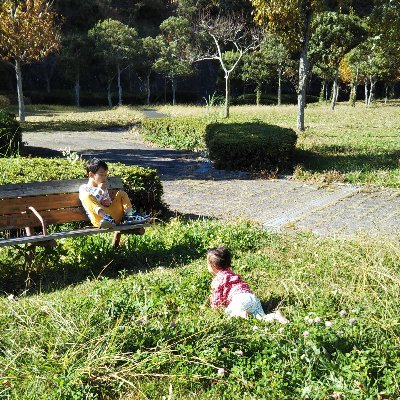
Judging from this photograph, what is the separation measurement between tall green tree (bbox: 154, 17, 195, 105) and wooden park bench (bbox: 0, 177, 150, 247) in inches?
1282

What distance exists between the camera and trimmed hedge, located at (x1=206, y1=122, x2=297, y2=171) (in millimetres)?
10914

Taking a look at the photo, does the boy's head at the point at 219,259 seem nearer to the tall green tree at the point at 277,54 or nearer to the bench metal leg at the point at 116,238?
the bench metal leg at the point at 116,238

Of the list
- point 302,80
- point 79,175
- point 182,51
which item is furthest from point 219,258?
point 182,51

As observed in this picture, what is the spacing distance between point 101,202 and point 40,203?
64 centimetres

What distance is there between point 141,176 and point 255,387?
176 inches

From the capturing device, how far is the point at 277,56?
3769 centimetres

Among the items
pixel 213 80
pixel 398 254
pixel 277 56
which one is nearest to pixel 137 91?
pixel 213 80

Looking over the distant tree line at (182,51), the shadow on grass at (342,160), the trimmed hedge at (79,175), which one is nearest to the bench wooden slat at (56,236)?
the trimmed hedge at (79,175)

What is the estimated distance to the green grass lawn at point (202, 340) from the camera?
8.86 ft

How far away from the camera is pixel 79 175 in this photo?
6.67 m

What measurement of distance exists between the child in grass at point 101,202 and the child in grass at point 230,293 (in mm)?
1505

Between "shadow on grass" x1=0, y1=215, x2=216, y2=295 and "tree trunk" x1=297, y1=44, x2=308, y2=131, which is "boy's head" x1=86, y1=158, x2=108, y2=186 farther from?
"tree trunk" x1=297, y1=44, x2=308, y2=131

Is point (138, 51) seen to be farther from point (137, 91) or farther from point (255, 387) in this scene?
point (255, 387)

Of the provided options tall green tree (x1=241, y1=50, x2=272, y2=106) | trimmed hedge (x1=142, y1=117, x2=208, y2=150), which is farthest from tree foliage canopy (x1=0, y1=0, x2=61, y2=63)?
tall green tree (x1=241, y1=50, x2=272, y2=106)
